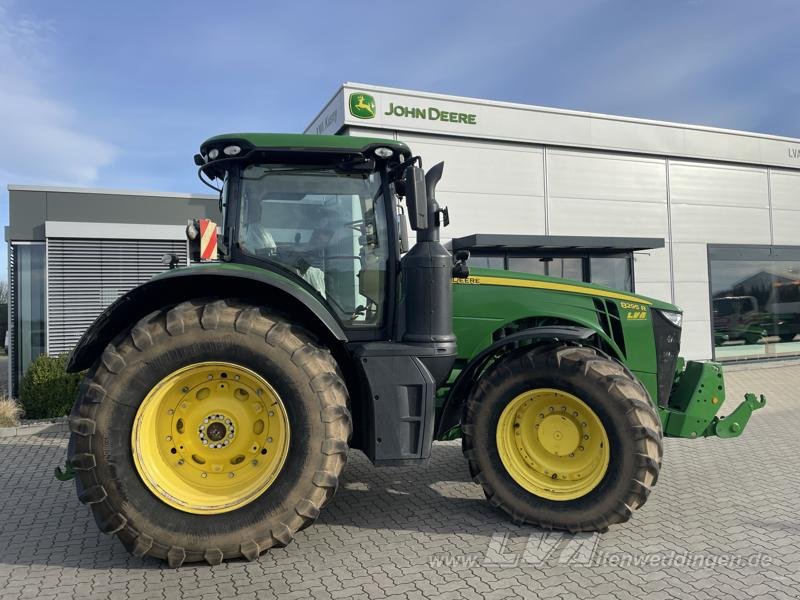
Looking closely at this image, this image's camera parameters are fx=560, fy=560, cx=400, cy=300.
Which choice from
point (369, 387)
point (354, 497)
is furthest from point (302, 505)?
point (354, 497)

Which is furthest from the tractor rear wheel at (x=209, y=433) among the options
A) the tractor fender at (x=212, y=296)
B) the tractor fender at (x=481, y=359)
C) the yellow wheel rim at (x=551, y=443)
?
the yellow wheel rim at (x=551, y=443)

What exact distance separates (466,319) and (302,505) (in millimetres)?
1748

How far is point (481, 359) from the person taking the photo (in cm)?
391

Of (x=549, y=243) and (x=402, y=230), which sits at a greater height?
(x=549, y=243)

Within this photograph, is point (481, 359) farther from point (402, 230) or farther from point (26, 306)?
point (26, 306)

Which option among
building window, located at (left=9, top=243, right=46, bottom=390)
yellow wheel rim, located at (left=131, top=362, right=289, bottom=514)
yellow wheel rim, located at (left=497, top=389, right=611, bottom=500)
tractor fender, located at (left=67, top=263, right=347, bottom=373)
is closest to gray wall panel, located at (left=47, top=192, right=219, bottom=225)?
building window, located at (left=9, top=243, right=46, bottom=390)

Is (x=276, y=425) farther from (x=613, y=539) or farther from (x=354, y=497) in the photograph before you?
(x=613, y=539)

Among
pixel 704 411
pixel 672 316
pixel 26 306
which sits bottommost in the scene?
pixel 704 411

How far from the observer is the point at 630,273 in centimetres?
1209

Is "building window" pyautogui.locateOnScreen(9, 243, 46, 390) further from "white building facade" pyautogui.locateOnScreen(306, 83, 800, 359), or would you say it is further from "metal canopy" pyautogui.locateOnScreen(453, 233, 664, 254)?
"metal canopy" pyautogui.locateOnScreen(453, 233, 664, 254)

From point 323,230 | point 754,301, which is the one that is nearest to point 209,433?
point 323,230

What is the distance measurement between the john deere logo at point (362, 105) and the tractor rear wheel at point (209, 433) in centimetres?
737

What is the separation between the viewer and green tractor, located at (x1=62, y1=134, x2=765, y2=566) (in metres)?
3.22

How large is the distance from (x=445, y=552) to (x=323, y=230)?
2.20 m
